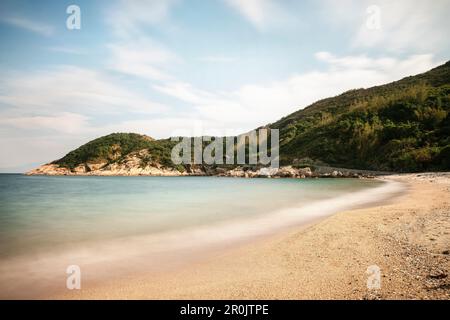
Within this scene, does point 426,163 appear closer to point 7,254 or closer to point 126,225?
point 126,225

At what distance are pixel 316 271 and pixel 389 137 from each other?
183 feet

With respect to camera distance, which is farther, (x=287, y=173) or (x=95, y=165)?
(x=95, y=165)

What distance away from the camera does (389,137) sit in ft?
171

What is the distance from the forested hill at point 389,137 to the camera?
140ft

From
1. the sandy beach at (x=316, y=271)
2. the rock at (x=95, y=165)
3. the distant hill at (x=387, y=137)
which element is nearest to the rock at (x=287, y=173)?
the distant hill at (x=387, y=137)

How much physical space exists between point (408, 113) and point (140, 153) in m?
79.1

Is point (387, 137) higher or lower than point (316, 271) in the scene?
higher

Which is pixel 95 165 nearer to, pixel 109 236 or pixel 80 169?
pixel 80 169

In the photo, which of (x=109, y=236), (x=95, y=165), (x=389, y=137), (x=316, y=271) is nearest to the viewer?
(x=316, y=271)

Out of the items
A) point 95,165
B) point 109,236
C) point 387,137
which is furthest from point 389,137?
point 95,165

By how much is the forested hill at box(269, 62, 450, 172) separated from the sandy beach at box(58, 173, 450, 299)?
3900 cm

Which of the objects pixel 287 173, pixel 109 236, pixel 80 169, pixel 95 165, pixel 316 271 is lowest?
pixel 109 236

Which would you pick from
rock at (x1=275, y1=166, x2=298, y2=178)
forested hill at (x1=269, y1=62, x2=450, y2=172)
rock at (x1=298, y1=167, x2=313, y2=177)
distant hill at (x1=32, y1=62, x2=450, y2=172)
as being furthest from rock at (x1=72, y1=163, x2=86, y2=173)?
rock at (x1=298, y1=167, x2=313, y2=177)
